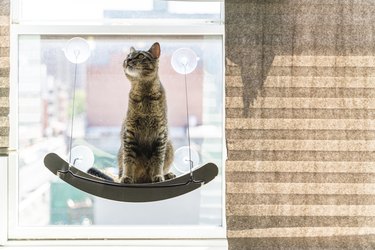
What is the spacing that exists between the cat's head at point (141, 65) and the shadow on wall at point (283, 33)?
0.40 m

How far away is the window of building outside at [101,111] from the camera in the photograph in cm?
203

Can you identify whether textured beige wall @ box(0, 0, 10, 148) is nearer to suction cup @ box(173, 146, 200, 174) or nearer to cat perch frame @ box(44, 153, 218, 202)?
cat perch frame @ box(44, 153, 218, 202)

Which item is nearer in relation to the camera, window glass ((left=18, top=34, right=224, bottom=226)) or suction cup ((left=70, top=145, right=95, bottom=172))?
suction cup ((left=70, top=145, right=95, bottom=172))

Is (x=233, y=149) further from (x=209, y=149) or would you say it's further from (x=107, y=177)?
(x=107, y=177)

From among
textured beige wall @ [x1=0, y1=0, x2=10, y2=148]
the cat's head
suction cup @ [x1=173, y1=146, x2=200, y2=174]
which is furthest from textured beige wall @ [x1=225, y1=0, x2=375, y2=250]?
textured beige wall @ [x1=0, y1=0, x2=10, y2=148]

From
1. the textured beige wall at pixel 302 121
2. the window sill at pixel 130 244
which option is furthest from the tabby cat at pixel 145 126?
the window sill at pixel 130 244

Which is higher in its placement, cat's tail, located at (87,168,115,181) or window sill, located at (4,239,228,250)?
cat's tail, located at (87,168,115,181)

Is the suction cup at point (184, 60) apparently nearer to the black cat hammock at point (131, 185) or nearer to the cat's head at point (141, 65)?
the cat's head at point (141, 65)

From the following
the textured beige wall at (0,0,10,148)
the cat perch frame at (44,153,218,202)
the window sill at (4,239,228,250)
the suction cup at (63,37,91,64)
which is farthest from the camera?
the window sill at (4,239,228,250)

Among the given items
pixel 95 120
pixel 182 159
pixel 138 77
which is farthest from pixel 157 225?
pixel 138 77

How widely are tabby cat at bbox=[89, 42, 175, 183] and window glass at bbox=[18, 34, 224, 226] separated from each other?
40 cm

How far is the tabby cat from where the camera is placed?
1604 millimetres

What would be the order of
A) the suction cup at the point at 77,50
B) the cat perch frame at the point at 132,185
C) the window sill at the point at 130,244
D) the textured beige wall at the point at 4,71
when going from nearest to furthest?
the cat perch frame at the point at 132,185 → the suction cup at the point at 77,50 → the textured beige wall at the point at 4,71 → the window sill at the point at 130,244

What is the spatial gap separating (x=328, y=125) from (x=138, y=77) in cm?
86
